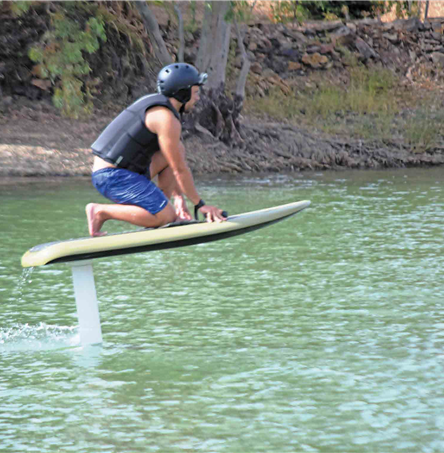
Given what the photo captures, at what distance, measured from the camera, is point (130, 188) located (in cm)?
677

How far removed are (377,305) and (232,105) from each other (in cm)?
1381

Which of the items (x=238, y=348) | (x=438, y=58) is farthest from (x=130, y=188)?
(x=438, y=58)

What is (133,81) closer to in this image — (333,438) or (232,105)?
(232,105)

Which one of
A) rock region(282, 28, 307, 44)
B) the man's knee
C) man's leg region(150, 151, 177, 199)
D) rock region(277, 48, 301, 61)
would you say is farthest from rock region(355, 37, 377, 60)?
the man's knee

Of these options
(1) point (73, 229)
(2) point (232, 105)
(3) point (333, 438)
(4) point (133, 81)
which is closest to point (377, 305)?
(3) point (333, 438)

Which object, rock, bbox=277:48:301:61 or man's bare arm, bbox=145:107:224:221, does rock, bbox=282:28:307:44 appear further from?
man's bare arm, bbox=145:107:224:221

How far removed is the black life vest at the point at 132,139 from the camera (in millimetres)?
6602

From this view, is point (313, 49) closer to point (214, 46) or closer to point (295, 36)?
point (295, 36)

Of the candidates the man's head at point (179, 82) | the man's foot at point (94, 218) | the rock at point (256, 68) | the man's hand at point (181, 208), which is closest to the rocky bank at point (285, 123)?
the rock at point (256, 68)

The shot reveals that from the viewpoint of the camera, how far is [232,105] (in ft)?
68.7

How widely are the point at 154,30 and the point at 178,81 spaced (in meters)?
14.1

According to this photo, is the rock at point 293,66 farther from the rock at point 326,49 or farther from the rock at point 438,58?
the rock at point 438,58

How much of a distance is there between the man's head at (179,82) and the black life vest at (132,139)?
9 centimetres

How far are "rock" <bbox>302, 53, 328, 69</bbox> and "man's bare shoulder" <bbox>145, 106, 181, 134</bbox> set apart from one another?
2189cm
